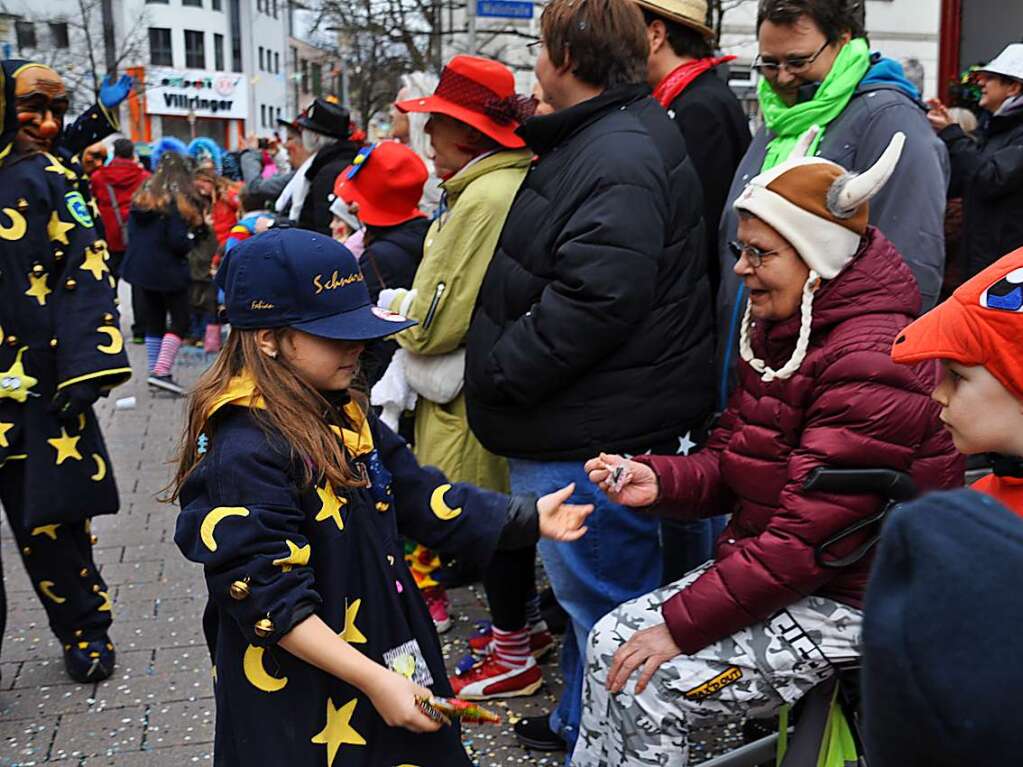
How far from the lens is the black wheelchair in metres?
2.42

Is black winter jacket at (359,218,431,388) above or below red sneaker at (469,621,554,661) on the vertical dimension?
above

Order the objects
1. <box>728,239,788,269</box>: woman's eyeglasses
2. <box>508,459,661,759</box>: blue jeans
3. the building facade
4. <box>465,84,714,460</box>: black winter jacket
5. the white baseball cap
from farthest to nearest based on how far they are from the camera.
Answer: the building facade
the white baseball cap
<box>508,459,661,759</box>: blue jeans
<box>465,84,714,460</box>: black winter jacket
<box>728,239,788,269</box>: woman's eyeglasses

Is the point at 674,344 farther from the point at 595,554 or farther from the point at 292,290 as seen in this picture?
the point at 292,290

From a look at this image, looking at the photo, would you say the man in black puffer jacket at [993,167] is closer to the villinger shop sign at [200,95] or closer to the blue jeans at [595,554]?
the blue jeans at [595,554]

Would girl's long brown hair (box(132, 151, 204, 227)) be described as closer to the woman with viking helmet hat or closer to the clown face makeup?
the clown face makeup

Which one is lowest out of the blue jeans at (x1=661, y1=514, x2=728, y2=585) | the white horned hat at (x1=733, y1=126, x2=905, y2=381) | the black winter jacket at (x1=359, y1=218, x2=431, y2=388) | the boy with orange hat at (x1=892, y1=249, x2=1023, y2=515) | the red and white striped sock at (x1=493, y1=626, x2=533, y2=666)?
the red and white striped sock at (x1=493, y1=626, x2=533, y2=666)

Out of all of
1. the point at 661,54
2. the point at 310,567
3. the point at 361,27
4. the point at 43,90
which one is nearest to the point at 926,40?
the point at 361,27

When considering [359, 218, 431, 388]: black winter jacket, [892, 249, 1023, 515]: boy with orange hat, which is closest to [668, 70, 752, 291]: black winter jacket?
[359, 218, 431, 388]: black winter jacket

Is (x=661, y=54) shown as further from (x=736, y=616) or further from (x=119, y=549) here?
(x=119, y=549)

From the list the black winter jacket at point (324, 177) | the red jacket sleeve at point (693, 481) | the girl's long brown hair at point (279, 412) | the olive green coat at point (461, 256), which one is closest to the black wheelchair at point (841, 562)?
the red jacket sleeve at point (693, 481)

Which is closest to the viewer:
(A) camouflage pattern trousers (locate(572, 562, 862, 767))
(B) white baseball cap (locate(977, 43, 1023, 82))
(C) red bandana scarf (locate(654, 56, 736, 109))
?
(A) camouflage pattern trousers (locate(572, 562, 862, 767))

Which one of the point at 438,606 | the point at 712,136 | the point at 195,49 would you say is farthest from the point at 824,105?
the point at 195,49

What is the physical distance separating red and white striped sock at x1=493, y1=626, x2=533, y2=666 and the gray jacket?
4.27 ft

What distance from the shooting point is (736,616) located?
2.55 m
